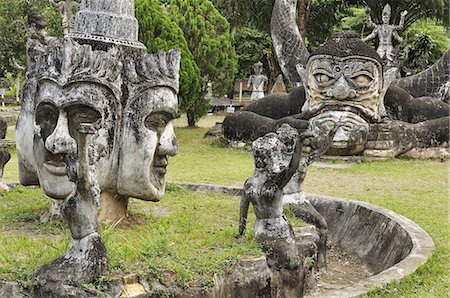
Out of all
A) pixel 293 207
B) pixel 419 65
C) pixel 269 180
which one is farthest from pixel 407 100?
pixel 419 65

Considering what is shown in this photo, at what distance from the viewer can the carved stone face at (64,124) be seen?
487 cm

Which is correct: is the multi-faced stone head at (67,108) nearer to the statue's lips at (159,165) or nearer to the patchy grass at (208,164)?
the statue's lips at (159,165)

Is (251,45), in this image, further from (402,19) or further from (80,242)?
(80,242)

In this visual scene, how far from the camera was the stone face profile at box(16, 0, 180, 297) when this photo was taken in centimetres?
489

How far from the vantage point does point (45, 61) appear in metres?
5.05

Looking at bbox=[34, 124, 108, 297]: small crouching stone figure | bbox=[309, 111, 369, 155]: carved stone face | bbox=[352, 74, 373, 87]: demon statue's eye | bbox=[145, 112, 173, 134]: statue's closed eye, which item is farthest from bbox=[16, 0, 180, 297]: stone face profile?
bbox=[352, 74, 373, 87]: demon statue's eye

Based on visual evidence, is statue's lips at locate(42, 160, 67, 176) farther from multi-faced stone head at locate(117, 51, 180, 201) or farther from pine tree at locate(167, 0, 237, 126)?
pine tree at locate(167, 0, 237, 126)

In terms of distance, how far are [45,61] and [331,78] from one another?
27.6 feet

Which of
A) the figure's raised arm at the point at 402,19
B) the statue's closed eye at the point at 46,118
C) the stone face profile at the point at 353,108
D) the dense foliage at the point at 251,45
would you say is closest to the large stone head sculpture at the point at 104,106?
the statue's closed eye at the point at 46,118

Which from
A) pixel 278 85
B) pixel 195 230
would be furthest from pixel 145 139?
pixel 278 85

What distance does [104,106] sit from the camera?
16.4ft

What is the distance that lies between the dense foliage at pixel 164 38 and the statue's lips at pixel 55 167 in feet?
34.1

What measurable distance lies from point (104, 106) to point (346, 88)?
26.9ft

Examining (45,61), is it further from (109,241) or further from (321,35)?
(321,35)
